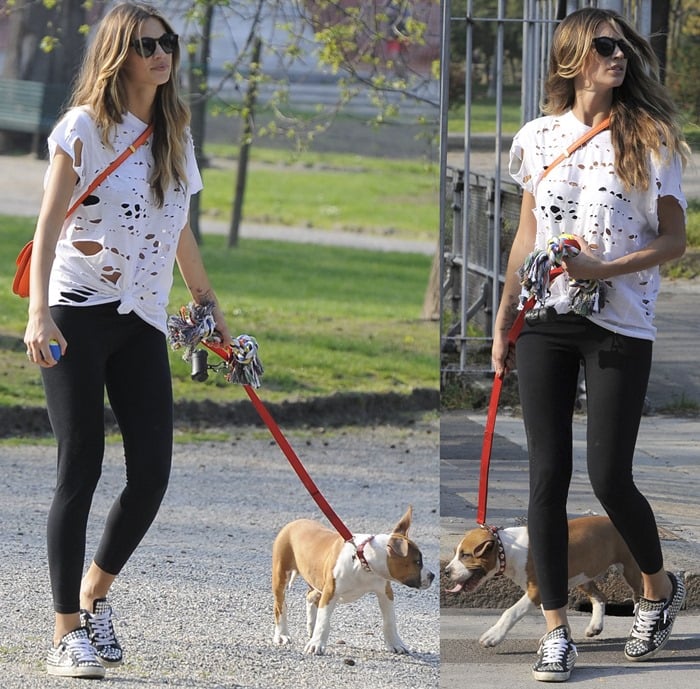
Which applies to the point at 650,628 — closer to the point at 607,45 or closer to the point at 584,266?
the point at 584,266

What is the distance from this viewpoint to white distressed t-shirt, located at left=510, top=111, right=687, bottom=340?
11.0 ft

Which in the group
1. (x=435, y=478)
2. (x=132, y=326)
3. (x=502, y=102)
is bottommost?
(x=435, y=478)

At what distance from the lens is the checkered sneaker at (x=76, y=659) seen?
368 centimetres

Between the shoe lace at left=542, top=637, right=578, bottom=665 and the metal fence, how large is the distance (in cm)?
100

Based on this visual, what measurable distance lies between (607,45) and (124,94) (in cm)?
124

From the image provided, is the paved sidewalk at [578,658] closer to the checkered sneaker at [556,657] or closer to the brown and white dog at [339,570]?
the checkered sneaker at [556,657]

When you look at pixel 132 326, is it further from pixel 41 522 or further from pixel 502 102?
pixel 41 522

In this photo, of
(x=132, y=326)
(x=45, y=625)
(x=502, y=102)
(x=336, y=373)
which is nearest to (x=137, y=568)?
(x=45, y=625)

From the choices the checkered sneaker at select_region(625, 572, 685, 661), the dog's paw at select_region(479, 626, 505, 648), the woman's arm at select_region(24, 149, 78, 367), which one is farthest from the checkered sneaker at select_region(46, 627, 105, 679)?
the checkered sneaker at select_region(625, 572, 685, 661)

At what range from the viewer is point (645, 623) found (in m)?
3.72

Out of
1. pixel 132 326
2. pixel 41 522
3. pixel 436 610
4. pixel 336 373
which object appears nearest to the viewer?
pixel 132 326

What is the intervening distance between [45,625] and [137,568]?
0.93 meters

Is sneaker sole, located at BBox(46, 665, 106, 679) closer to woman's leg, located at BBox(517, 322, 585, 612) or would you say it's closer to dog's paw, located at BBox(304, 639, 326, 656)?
dog's paw, located at BBox(304, 639, 326, 656)

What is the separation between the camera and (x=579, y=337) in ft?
11.3
